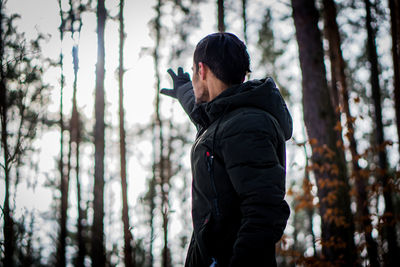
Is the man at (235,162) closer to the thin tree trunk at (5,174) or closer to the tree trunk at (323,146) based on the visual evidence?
the tree trunk at (323,146)

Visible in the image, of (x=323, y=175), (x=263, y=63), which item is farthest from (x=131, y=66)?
(x=263, y=63)

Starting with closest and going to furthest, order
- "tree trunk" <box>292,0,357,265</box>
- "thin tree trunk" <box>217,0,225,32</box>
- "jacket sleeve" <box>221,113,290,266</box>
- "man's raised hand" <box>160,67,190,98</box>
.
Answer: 1. "jacket sleeve" <box>221,113,290,266</box>
2. "man's raised hand" <box>160,67,190,98</box>
3. "tree trunk" <box>292,0,357,265</box>
4. "thin tree trunk" <box>217,0,225,32</box>

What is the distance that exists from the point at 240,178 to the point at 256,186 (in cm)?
9

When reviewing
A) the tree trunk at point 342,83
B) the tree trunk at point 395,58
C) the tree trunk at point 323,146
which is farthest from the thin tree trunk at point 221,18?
the tree trunk at point 395,58

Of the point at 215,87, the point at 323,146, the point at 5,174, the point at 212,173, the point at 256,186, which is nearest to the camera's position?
the point at 256,186

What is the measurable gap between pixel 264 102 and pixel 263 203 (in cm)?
57

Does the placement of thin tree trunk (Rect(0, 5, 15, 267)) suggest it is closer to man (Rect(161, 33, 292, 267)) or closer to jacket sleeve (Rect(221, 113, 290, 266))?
man (Rect(161, 33, 292, 267))

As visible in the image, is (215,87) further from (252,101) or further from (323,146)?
(323,146)

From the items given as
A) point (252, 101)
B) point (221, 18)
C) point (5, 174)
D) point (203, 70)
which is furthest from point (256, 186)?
point (5, 174)

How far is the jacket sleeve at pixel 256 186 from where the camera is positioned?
4.53ft

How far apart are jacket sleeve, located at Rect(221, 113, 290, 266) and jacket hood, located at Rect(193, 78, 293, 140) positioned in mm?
135

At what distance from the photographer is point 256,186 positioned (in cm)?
141

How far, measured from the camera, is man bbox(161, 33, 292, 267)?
55.1 inches

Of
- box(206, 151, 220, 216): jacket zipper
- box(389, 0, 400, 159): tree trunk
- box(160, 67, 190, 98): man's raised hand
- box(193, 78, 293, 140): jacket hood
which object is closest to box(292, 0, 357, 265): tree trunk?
box(160, 67, 190, 98): man's raised hand
